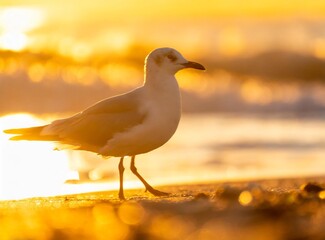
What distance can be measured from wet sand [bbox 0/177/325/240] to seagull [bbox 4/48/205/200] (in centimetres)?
74

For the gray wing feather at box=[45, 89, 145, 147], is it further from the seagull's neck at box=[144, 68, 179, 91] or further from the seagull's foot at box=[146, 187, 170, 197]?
the seagull's foot at box=[146, 187, 170, 197]

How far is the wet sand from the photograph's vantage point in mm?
4871

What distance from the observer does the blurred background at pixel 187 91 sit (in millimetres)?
11570

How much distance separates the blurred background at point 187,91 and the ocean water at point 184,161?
0.06ft

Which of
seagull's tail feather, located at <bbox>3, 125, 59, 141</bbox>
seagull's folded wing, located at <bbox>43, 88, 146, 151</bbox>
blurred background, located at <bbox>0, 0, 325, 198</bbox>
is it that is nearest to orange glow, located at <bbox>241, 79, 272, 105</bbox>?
blurred background, located at <bbox>0, 0, 325, 198</bbox>

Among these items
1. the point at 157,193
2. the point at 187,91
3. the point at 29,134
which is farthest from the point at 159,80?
the point at 187,91

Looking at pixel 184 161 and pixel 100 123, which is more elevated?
pixel 100 123

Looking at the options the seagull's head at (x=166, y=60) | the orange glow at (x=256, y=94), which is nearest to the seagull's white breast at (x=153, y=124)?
the seagull's head at (x=166, y=60)

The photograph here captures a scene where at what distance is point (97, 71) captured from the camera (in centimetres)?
2591

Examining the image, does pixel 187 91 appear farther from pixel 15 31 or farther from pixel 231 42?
pixel 231 42

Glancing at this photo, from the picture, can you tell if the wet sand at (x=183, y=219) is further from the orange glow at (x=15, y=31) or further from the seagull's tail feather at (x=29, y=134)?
the orange glow at (x=15, y=31)

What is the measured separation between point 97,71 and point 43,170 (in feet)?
49.8

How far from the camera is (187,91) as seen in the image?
77.1ft

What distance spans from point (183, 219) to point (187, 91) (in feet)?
59.1
